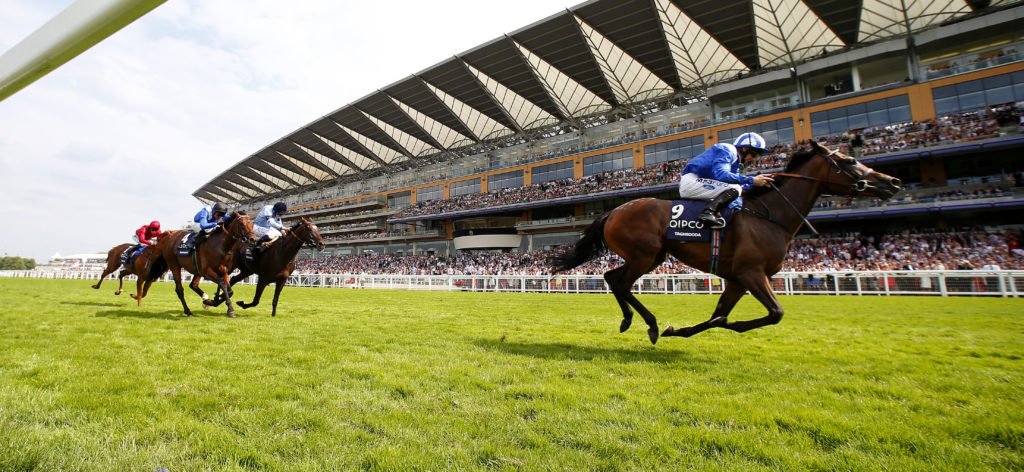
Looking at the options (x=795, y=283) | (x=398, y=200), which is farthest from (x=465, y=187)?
(x=795, y=283)

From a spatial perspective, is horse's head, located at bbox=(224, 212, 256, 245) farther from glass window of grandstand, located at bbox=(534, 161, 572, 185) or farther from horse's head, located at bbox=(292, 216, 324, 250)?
glass window of grandstand, located at bbox=(534, 161, 572, 185)

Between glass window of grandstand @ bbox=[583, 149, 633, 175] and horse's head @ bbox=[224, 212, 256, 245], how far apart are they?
112 feet

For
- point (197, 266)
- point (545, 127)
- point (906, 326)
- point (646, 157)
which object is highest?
point (545, 127)

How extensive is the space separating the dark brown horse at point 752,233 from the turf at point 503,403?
56cm

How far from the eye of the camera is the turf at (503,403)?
1948mm

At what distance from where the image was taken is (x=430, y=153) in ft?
178

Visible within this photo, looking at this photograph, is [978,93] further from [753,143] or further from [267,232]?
[267,232]

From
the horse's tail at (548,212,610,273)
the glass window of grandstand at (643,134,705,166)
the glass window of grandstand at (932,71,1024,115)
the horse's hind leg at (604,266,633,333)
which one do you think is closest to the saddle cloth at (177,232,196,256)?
the horse's tail at (548,212,610,273)

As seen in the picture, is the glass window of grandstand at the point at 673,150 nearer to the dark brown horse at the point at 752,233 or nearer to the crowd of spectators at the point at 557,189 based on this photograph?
the crowd of spectators at the point at 557,189

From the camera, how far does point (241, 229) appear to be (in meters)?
7.61

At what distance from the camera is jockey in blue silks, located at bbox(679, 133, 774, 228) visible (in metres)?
4.79

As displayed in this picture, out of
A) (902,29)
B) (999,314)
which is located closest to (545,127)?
(902,29)

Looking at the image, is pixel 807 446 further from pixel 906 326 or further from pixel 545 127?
pixel 545 127

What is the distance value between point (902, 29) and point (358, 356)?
39348mm
